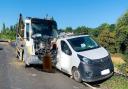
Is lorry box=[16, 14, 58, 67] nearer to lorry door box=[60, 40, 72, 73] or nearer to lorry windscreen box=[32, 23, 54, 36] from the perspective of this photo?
lorry windscreen box=[32, 23, 54, 36]

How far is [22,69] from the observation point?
20.1 meters

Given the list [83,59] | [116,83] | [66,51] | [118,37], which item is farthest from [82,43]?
[118,37]

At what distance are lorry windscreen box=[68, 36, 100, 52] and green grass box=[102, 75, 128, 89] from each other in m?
1.95

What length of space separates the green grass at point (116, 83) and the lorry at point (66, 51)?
1.12 ft

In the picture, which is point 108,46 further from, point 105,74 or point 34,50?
point 105,74

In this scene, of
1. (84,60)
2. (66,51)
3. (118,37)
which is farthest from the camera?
(118,37)

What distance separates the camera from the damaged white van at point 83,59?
51.1 feet

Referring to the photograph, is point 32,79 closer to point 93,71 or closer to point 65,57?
point 65,57

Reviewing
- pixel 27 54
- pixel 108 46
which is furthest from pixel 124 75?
pixel 108 46

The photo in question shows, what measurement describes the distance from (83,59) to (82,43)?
1708 millimetres

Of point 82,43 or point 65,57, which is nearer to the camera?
point 82,43

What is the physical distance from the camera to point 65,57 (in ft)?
57.9

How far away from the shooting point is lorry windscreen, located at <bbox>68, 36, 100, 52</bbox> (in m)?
17.0

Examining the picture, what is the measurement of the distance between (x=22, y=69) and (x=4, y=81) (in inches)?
161
